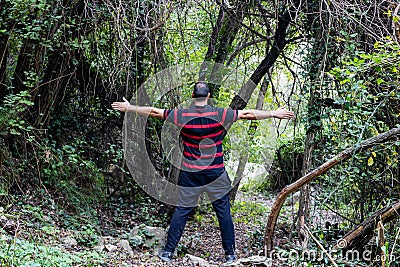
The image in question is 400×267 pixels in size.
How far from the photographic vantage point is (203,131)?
457 cm

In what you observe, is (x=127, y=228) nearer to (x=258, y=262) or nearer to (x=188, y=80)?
(x=188, y=80)

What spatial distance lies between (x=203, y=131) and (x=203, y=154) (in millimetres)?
219

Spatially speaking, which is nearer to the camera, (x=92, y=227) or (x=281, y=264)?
→ (x=281, y=264)

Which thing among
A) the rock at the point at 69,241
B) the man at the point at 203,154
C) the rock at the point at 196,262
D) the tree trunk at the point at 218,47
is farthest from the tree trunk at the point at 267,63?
the rock at the point at 69,241

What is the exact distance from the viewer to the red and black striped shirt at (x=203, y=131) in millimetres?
4559

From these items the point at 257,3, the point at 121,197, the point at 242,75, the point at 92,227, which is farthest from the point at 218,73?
the point at 92,227

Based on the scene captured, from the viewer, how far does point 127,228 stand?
584 centimetres

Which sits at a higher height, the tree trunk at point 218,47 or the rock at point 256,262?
the tree trunk at point 218,47

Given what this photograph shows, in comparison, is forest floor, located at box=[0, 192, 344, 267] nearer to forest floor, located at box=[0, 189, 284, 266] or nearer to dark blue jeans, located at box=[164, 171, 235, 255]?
forest floor, located at box=[0, 189, 284, 266]

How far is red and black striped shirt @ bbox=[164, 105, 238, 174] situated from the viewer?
456cm

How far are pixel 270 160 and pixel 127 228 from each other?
3578 millimetres

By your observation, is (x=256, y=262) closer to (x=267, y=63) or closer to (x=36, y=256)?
(x=36, y=256)

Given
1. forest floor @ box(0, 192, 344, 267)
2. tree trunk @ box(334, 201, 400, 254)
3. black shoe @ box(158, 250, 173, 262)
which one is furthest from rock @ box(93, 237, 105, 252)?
tree trunk @ box(334, 201, 400, 254)

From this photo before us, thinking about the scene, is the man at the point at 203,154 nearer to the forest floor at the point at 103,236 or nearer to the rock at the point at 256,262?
the forest floor at the point at 103,236
